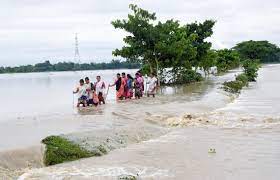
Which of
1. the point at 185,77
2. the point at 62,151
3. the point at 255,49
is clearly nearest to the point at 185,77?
the point at 185,77

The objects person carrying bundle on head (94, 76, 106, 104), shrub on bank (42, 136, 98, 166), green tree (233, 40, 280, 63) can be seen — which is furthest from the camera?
green tree (233, 40, 280, 63)

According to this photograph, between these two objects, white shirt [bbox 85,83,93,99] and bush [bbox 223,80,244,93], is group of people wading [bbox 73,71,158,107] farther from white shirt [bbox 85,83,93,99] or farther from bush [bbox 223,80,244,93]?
bush [bbox 223,80,244,93]

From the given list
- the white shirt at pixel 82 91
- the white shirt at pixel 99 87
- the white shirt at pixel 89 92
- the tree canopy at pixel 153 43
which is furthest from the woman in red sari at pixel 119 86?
the tree canopy at pixel 153 43

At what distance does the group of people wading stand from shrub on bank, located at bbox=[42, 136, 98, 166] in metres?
8.70

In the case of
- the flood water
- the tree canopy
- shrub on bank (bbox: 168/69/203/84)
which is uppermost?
the tree canopy

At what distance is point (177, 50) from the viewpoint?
33.2 metres

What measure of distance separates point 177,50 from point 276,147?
20995 millimetres

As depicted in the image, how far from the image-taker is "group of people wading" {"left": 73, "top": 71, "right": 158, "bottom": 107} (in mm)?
20844

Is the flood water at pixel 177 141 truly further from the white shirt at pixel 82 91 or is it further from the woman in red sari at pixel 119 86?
the woman in red sari at pixel 119 86

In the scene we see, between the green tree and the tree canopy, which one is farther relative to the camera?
the green tree

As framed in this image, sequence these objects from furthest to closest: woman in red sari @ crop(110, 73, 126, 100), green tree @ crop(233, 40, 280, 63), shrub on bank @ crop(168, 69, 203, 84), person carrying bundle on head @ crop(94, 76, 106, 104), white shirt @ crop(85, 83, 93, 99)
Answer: green tree @ crop(233, 40, 280, 63), shrub on bank @ crop(168, 69, 203, 84), woman in red sari @ crop(110, 73, 126, 100), person carrying bundle on head @ crop(94, 76, 106, 104), white shirt @ crop(85, 83, 93, 99)

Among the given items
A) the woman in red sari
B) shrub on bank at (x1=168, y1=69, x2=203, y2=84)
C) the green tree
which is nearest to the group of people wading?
the woman in red sari

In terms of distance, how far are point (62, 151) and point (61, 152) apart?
4 centimetres

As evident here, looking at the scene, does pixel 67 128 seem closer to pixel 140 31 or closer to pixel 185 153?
pixel 185 153
